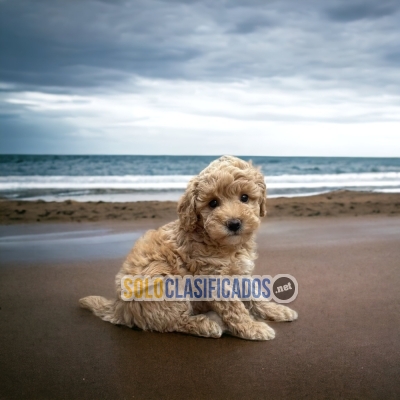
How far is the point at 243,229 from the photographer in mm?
3615

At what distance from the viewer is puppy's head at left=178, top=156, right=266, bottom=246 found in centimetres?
359

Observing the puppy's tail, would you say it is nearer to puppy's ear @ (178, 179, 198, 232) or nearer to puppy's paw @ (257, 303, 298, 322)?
puppy's ear @ (178, 179, 198, 232)

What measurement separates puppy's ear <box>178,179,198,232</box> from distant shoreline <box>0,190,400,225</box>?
242 inches

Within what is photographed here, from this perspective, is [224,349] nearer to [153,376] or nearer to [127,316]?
[153,376]

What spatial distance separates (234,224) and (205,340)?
3.41 feet

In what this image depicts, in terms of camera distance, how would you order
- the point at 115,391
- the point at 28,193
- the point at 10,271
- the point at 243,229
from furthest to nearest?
the point at 28,193 < the point at 10,271 < the point at 243,229 < the point at 115,391

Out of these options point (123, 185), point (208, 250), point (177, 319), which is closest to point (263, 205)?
point (208, 250)

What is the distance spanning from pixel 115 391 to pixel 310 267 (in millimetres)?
3569

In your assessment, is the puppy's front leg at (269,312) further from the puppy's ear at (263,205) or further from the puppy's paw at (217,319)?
the puppy's ear at (263,205)

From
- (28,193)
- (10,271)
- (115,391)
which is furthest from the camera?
(28,193)

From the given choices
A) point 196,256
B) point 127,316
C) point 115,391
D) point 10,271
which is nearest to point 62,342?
point 127,316

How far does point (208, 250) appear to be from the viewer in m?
3.87

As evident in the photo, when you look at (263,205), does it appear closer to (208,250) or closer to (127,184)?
(208,250)

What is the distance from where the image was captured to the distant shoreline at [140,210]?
391 inches
